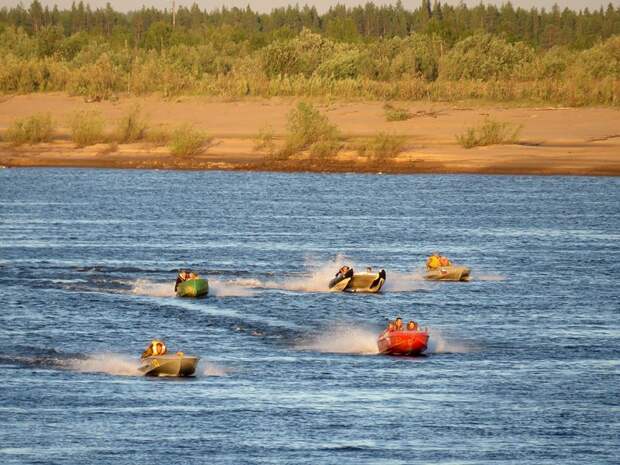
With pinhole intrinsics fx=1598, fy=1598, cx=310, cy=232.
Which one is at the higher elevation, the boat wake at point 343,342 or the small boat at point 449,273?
the boat wake at point 343,342

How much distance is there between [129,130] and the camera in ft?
333

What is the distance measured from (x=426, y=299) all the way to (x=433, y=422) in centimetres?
1727

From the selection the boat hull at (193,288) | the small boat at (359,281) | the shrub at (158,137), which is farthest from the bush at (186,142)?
the boat hull at (193,288)

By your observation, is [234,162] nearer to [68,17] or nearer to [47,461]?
[47,461]

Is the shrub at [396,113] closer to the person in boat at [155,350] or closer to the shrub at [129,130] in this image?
the shrub at [129,130]

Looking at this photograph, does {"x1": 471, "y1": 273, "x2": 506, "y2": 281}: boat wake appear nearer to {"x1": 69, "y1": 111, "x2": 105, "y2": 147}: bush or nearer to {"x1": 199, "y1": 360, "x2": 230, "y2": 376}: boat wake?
{"x1": 199, "y1": 360, "x2": 230, "y2": 376}: boat wake

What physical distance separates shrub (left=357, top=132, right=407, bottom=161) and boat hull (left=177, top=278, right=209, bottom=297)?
45.2 m

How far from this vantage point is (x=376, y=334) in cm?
4481

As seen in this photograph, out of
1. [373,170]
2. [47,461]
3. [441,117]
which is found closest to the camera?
[47,461]

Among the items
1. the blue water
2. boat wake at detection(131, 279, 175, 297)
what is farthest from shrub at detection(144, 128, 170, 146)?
boat wake at detection(131, 279, 175, 297)

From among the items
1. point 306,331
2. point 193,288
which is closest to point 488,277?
point 193,288

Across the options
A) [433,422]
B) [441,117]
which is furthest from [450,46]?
[433,422]

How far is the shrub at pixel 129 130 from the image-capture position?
101 meters

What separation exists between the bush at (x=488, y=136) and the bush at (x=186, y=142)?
15.9 m
